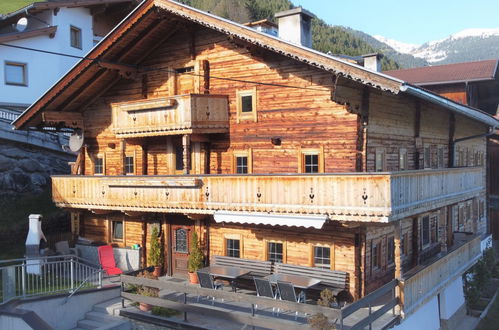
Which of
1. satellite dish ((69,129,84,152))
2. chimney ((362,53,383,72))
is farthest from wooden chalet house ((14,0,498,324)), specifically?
chimney ((362,53,383,72))

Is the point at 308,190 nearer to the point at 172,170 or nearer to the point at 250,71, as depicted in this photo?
the point at 250,71

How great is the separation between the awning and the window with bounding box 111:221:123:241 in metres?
7.03

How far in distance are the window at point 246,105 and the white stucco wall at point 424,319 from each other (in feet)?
27.2

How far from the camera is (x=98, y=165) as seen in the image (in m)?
22.7

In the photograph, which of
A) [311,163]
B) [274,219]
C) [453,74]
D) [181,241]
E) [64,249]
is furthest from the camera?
[453,74]

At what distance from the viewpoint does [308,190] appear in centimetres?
1459

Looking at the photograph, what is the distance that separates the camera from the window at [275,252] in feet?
56.9

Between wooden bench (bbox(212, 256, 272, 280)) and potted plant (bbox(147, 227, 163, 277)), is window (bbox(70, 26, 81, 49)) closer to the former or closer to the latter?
potted plant (bbox(147, 227, 163, 277))

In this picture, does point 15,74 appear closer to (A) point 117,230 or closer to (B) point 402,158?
(A) point 117,230

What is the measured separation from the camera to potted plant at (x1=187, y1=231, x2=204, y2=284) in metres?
18.5

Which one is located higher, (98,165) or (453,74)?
(453,74)

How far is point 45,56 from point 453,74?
25.8 metres

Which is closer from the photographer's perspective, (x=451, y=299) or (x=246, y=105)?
(x=246, y=105)

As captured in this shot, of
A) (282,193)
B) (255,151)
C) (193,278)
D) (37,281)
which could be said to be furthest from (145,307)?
(255,151)
